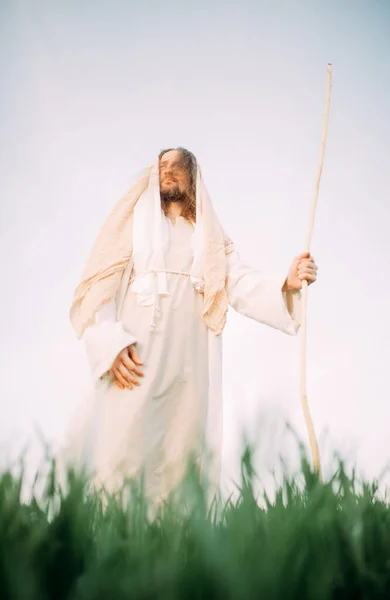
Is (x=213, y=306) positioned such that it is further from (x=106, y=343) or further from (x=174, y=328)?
(x=106, y=343)

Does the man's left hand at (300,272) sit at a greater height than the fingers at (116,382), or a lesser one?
greater

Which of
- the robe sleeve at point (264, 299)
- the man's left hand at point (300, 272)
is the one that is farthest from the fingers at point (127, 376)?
the man's left hand at point (300, 272)

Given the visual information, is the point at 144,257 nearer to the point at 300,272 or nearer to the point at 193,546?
the point at 300,272

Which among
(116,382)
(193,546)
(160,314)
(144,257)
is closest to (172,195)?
(144,257)

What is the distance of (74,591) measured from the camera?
0.46 meters

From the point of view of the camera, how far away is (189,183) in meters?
2.71

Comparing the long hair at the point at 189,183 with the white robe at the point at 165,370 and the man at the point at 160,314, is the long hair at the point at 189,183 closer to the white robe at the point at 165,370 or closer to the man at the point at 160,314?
the man at the point at 160,314

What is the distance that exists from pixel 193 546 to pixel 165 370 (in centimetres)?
162

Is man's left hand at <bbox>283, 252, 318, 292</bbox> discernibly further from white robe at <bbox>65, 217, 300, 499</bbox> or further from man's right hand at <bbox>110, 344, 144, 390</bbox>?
man's right hand at <bbox>110, 344, 144, 390</bbox>

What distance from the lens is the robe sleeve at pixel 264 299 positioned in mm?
2217

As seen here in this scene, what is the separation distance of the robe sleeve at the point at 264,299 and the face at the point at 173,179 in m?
0.52

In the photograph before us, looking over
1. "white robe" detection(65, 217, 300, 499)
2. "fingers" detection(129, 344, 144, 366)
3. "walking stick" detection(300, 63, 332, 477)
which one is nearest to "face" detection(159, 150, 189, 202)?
"white robe" detection(65, 217, 300, 499)

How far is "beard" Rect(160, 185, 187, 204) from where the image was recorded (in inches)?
104

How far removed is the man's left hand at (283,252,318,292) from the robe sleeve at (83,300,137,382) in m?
0.70
